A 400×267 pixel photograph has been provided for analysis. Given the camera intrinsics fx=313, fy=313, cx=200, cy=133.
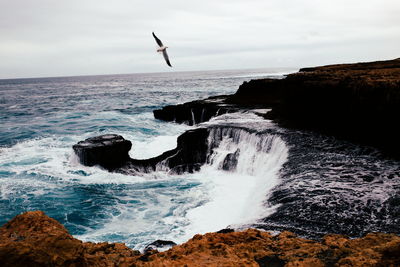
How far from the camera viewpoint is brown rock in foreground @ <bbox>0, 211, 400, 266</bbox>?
3256 mm

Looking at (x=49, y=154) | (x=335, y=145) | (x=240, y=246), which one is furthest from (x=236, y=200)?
(x=49, y=154)

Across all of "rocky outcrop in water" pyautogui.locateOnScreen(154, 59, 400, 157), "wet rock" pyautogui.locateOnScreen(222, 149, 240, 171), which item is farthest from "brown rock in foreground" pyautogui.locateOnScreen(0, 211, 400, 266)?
"wet rock" pyautogui.locateOnScreen(222, 149, 240, 171)

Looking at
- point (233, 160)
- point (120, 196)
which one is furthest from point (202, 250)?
→ point (233, 160)

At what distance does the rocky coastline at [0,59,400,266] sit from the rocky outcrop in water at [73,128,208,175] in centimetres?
6

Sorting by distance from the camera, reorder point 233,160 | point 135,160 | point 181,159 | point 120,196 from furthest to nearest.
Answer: point 135,160 → point 181,159 → point 233,160 → point 120,196

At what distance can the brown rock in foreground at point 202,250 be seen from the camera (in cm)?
326

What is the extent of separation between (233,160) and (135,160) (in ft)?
18.1

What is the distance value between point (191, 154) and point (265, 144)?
4.30 meters

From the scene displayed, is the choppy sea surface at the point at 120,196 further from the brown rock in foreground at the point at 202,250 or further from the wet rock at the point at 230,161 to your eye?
the brown rock in foreground at the point at 202,250

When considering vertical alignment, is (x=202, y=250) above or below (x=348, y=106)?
below

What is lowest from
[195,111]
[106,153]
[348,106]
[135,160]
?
[135,160]

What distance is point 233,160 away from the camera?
664 inches

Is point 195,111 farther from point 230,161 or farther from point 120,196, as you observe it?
point 120,196

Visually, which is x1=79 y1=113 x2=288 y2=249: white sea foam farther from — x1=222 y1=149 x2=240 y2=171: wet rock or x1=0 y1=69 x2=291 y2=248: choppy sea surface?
x1=222 y1=149 x2=240 y2=171: wet rock
